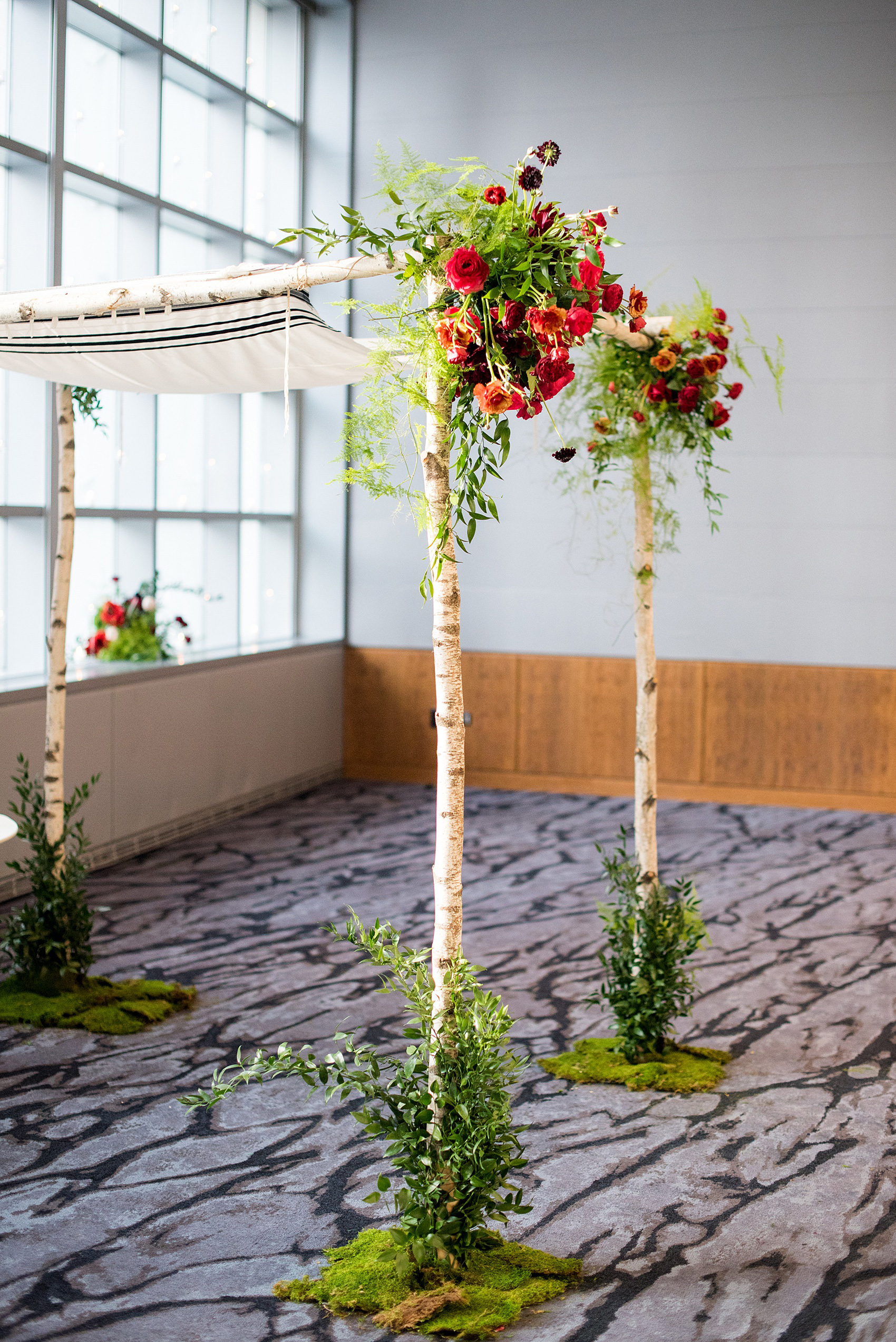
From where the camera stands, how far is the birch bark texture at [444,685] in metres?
2.56

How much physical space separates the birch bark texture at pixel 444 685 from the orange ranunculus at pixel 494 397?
0.52ft

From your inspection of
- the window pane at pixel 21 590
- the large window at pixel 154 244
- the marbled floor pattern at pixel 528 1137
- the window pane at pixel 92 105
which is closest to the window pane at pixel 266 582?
the large window at pixel 154 244

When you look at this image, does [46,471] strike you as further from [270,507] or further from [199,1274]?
[199,1274]

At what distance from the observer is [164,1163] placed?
10.6 feet

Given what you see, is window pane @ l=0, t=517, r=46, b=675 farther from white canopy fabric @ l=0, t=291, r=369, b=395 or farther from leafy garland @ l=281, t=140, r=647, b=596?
leafy garland @ l=281, t=140, r=647, b=596

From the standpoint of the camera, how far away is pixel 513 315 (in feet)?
7.91

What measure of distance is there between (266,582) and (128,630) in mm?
1950

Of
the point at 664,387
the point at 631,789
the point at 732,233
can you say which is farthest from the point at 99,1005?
the point at 732,233

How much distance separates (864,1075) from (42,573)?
4212mm

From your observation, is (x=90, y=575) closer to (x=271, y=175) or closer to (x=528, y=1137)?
(x=271, y=175)

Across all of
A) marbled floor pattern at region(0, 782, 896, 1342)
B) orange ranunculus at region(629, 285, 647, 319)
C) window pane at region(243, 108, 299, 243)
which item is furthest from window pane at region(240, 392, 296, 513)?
orange ranunculus at region(629, 285, 647, 319)

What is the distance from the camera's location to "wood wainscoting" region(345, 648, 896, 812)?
7898 mm

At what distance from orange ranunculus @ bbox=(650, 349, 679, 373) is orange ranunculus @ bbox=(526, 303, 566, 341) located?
55.5 inches

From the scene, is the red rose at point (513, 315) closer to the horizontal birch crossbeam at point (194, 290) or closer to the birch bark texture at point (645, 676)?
the horizontal birch crossbeam at point (194, 290)
